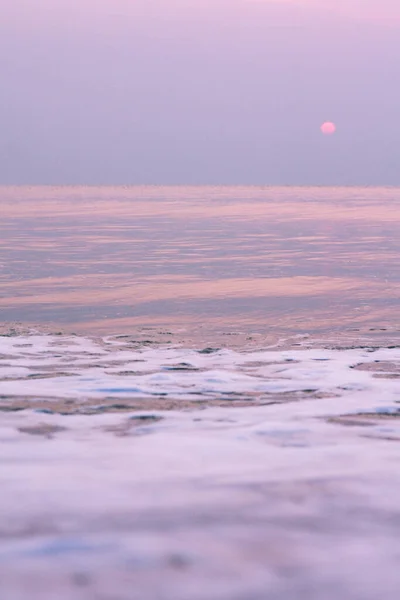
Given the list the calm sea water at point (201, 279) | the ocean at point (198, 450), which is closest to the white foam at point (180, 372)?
the ocean at point (198, 450)

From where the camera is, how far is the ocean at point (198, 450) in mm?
3684

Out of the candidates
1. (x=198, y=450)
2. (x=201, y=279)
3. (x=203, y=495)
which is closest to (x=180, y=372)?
(x=198, y=450)

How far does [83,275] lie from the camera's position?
20.0 metres

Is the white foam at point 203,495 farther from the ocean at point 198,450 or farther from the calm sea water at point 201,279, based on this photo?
the calm sea water at point 201,279

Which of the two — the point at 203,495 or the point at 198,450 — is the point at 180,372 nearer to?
the point at 198,450

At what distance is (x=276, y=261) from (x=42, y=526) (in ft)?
67.5

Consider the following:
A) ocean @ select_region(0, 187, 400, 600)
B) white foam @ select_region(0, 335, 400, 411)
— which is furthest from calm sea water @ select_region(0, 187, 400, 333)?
white foam @ select_region(0, 335, 400, 411)

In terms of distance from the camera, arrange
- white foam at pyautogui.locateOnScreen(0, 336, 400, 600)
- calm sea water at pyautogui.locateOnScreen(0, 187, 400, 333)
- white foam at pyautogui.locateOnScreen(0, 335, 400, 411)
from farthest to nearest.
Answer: calm sea water at pyautogui.locateOnScreen(0, 187, 400, 333), white foam at pyautogui.locateOnScreen(0, 335, 400, 411), white foam at pyautogui.locateOnScreen(0, 336, 400, 600)

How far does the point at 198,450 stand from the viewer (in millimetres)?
5574

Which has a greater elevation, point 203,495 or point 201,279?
point 201,279

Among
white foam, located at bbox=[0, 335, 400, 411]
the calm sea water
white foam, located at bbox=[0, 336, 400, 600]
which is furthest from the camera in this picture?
the calm sea water

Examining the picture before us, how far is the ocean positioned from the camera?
3.68m

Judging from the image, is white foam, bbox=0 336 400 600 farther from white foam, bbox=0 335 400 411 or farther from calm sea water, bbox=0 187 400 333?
calm sea water, bbox=0 187 400 333

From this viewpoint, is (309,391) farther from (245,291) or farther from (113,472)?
(245,291)
